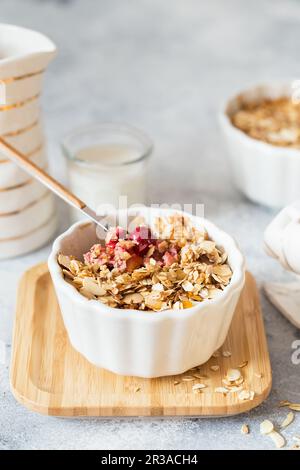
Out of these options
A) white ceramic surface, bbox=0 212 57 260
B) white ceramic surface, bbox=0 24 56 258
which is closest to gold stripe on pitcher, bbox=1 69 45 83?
white ceramic surface, bbox=0 24 56 258

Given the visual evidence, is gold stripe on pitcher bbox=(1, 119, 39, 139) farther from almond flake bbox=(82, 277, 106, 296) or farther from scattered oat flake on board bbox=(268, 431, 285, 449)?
scattered oat flake on board bbox=(268, 431, 285, 449)

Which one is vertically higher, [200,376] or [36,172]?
[36,172]

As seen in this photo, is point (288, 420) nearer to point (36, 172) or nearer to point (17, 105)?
point (36, 172)

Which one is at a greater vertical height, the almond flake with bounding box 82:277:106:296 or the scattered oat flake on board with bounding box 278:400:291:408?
the almond flake with bounding box 82:277:106:296

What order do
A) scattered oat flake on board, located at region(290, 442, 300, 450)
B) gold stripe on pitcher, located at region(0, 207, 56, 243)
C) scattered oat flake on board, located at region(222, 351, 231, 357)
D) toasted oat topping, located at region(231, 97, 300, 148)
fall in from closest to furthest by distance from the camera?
scattered oat flake on board, located at region(290, 442, 300, 450) < scattered oat flake on board, located at region(222, 351, 231, 357) < gold stripe on pitcher, located at region(0, 207, 56, 243) < toasted oat topping, located at region(231, 97, 300, 148)

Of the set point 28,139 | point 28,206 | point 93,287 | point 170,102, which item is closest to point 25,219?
point 28,206

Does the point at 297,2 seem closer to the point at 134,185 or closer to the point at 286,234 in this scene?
the point at 134,185

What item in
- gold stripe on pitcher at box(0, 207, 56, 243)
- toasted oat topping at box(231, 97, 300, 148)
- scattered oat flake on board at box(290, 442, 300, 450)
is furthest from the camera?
toasted oat topping at box(231, 97, 300, 148)
